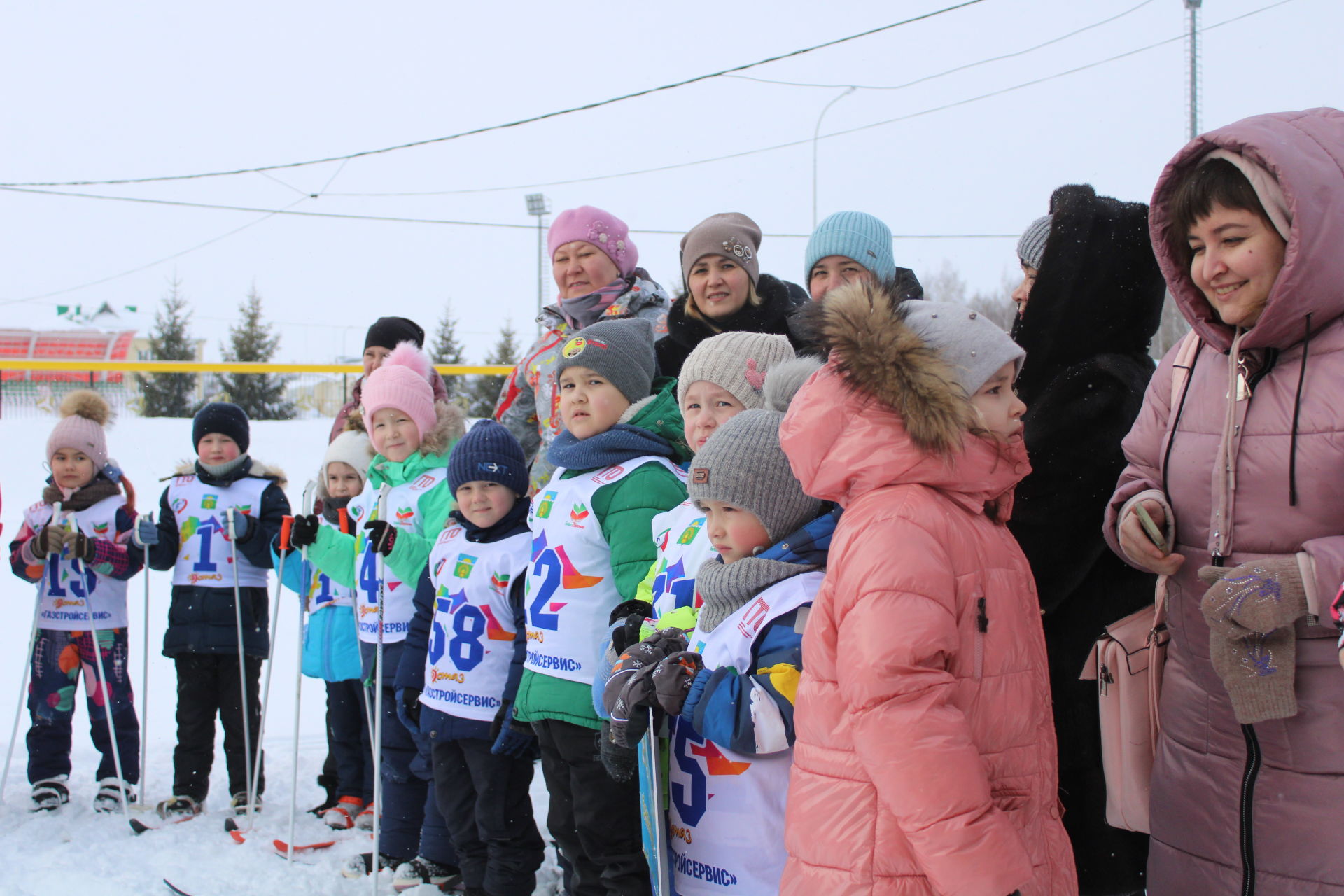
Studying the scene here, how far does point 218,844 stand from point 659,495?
3.00 m

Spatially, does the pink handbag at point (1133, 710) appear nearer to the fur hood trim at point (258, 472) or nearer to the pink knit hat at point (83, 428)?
the fur hood trim at point (258, 472)

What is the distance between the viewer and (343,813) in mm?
4949

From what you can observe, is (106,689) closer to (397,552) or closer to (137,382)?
(397,552)

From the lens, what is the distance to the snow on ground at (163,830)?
164 inches

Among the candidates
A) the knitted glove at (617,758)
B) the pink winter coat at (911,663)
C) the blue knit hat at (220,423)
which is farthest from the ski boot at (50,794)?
the pink winter coat at (911,663)

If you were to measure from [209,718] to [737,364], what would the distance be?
376 cm

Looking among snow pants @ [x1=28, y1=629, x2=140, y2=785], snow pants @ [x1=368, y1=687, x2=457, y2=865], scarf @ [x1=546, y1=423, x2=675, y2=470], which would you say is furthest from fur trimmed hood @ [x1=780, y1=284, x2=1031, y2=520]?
snow pants @ [x1=28, y1=629, x2=140, y2=785]

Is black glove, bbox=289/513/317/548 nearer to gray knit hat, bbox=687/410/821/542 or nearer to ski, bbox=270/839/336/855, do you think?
ski, bbox=270/839/336/855

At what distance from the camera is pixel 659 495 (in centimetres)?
312

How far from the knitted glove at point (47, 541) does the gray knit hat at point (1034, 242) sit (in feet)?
16.0

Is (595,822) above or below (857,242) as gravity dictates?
below

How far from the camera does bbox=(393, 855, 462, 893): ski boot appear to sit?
4.05 m

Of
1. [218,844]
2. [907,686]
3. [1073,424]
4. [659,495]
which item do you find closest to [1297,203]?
[1073,424]

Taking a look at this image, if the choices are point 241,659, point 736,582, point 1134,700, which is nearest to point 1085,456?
point 1134,700
